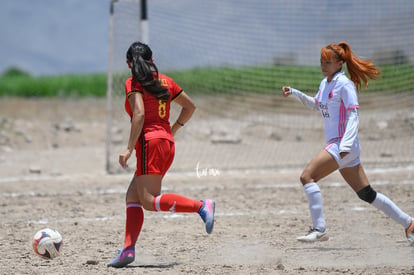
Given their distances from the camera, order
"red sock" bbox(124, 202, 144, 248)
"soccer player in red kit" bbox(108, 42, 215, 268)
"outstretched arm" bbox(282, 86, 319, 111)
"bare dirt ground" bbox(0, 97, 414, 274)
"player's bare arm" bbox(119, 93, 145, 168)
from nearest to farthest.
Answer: "player's bare arm" bbox(119, 93, 145, 168) → "soccer player in red kit" bbox(108, 42, 215, 268) → "red sock" bbox(124, 202, 144, 248) → "bare dirt ground" bbox(0, 97, 414, 274) → "outstretched arm" bbox(282, 86, 319, 111)

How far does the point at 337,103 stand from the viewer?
645 cm

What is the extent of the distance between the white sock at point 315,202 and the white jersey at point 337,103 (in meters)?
0.44

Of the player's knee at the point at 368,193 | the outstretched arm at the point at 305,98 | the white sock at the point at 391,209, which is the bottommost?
the white sock at the point at 391,209

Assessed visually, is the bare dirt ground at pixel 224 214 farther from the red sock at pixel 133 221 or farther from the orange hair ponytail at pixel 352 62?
the orange hair ponytail at pixel 352 62

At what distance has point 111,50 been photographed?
13.2 m

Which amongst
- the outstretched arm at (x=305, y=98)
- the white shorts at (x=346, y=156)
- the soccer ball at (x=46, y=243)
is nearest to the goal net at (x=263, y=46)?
the outstretched arm at (x=305, y=98)

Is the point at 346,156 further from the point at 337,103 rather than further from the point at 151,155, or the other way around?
the point at 151,155

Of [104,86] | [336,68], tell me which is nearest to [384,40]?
[336,68]

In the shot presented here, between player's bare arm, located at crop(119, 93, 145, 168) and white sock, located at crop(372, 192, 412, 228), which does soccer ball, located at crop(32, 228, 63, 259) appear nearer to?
player's bare arm, located at crop(119, 93, 145, 168)

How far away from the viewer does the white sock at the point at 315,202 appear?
6559mm

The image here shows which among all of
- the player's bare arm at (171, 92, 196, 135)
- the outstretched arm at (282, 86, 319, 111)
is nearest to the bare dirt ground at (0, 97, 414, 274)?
the player's bare arm at (171, 92, 196, 135)

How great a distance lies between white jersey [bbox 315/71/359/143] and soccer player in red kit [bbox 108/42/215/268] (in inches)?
53.2

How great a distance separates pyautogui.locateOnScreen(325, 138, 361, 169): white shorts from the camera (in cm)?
638

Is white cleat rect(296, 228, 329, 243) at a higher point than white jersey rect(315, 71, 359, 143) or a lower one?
lower
